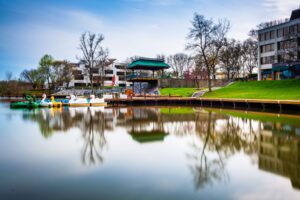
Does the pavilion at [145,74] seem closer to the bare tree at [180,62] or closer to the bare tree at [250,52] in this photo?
the bare tree at [250,52]

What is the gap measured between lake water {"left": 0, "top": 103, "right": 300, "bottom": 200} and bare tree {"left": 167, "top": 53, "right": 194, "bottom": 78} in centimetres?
7403

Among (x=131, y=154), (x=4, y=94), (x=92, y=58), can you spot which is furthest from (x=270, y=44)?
(x=4, y=94)

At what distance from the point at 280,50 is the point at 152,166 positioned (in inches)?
1942

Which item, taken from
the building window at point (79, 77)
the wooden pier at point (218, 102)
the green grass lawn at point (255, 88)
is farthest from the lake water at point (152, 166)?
the building window at point (79, 77)

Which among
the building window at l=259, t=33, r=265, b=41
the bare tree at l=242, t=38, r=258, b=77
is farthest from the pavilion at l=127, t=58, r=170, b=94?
the bare tree at l=242, t=38, r=258, b=77

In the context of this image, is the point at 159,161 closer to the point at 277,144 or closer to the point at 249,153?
the point at 249,153

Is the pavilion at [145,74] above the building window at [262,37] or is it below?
below

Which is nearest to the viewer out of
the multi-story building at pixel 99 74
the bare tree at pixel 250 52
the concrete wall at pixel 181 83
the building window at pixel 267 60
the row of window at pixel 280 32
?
the row of window at pixel 280 32

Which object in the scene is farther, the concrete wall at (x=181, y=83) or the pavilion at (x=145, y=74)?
the concrete wall at (x=181, y=83)

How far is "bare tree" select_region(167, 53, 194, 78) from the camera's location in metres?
86.1

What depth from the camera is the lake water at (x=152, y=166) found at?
5.98 meters

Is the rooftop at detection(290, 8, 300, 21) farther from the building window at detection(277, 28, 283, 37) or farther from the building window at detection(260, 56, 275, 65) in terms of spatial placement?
the building window at detection(260, 56, 275, 65)

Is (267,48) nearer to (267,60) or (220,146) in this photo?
(267,60)

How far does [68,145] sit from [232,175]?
7.22m
